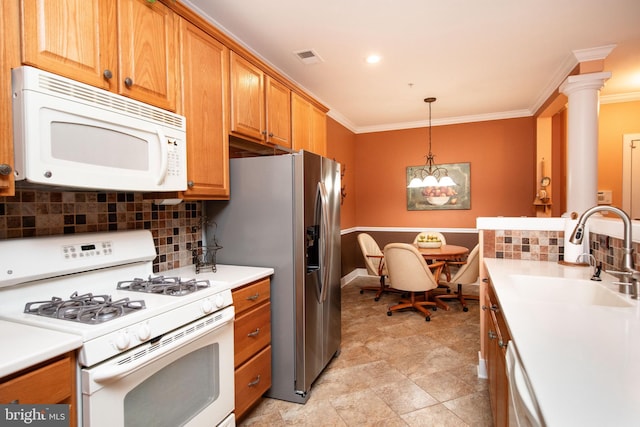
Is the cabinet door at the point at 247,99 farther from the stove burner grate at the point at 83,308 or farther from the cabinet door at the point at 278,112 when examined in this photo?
the stove burner grate at the point at 83,308

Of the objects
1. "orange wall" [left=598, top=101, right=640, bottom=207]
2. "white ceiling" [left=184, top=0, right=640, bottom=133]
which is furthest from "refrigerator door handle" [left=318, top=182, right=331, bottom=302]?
"orange wall" [left=598, top=101, right=640, bottom=207]

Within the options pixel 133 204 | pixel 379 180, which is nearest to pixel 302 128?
pixel 133 204

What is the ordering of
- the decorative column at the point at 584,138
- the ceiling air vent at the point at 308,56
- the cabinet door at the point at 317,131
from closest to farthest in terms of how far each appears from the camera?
the ceiling air vent at the point at 308,56 → the decorative column at the point at 584,138 → the cabinet door at the point at 317,131

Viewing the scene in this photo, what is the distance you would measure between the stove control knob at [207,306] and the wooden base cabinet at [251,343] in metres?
0.24

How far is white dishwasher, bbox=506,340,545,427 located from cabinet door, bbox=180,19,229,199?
1.64 meters

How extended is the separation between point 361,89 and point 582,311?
10.6 ft

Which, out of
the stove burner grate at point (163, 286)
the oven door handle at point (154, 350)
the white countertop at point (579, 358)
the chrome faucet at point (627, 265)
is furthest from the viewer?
the stove burner grate at point (163, 286)

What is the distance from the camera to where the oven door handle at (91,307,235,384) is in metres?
1.13

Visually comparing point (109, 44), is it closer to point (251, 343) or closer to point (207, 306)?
point (207, 306)

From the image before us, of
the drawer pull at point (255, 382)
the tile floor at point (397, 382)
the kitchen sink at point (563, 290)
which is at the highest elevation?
the kitchen sink at point (563, 290)

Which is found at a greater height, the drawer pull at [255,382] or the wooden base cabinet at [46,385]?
the wooden base cabinet at [46,385]

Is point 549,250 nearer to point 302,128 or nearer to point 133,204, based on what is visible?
point 302,128

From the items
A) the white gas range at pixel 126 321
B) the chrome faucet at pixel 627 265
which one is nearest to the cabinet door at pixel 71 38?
the white gas range at pixel 126 321

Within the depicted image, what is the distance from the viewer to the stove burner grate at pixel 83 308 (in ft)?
4.03
